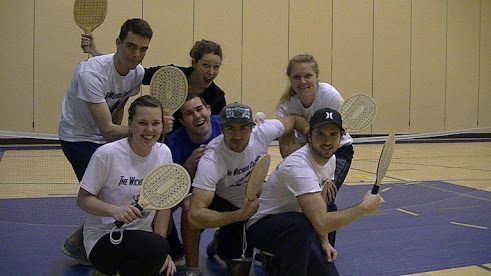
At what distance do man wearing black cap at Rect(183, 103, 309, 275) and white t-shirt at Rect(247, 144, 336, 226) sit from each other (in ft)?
0.49

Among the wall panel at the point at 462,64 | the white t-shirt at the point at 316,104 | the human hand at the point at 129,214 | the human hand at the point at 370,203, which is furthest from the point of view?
the wall panel at the point at 462,64

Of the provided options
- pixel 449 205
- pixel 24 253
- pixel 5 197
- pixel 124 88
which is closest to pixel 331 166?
pixel 124 88

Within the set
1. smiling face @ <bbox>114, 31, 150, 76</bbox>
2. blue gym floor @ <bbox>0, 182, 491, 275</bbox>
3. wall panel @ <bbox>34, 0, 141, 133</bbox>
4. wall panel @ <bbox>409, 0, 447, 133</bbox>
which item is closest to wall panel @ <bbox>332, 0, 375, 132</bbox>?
wall panel @ <bbox>409, 0, 447, 133</bbox>

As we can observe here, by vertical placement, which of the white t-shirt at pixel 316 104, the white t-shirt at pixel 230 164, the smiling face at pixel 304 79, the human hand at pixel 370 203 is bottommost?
the human hand at pixel 370 203

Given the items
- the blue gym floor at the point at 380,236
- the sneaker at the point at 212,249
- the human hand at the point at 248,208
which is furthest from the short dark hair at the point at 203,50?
the blue gym floor at the point at 380,236

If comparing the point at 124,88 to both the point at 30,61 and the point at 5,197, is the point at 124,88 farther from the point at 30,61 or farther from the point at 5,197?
the point at 30,61

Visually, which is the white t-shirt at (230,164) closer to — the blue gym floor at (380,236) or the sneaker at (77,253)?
the blue gym floor at (380,236)

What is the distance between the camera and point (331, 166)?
12.1 feet

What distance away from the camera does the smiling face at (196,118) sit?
3828 mm

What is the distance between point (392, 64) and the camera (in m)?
14.0

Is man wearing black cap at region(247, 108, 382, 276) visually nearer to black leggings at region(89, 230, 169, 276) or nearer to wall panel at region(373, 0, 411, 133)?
black leggings at region(89, 230, 169, 276)

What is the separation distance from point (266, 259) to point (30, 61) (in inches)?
348

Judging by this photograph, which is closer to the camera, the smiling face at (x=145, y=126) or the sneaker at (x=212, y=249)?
the smiling face at (x=145, y=126)

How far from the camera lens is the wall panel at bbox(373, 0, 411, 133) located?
45.5 ft
